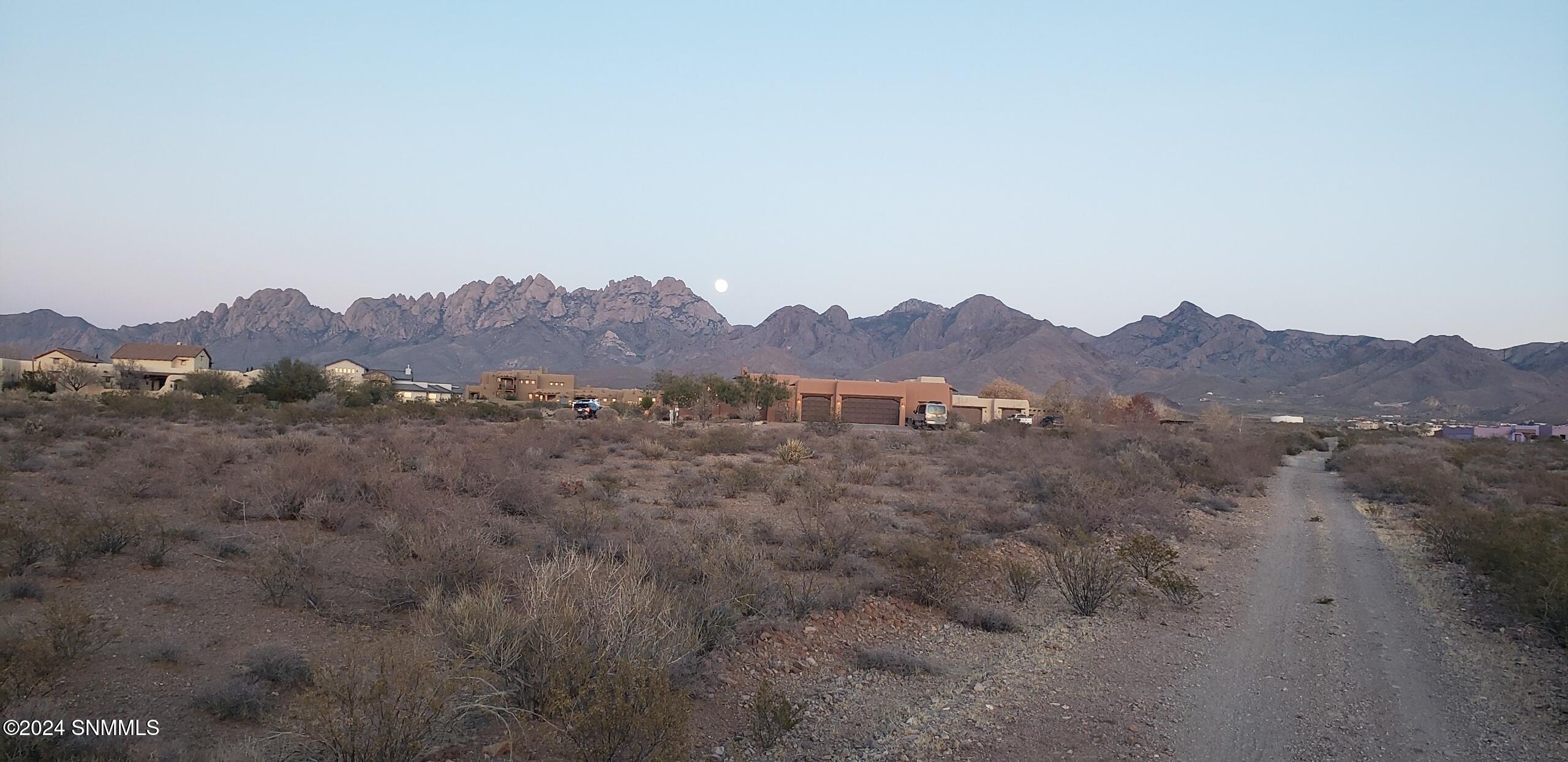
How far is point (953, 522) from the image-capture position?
16.2 meters

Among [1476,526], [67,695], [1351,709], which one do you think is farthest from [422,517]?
[1476,526]

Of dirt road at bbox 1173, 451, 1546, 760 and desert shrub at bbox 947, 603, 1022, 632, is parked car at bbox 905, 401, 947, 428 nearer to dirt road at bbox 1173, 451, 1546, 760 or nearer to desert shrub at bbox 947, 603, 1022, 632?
dirt road at bbox 1173, 451, 1546, 760

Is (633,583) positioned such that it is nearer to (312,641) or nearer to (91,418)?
(312,641)

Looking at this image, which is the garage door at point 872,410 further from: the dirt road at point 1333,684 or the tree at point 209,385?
the dirt road at point 1333,684

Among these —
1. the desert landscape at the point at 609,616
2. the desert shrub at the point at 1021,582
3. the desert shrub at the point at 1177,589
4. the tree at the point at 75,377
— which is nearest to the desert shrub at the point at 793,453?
the desert landscape at the point at 609,616

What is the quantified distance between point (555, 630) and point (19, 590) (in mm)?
6332

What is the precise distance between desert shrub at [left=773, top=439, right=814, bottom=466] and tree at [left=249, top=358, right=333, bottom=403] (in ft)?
118

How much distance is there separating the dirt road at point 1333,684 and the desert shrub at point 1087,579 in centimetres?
143

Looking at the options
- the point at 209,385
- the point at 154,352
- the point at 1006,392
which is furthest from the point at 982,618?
the point at 154,352

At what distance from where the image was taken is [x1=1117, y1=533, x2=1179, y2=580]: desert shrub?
490 inches

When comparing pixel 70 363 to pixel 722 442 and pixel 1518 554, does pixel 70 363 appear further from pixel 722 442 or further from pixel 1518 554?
pixel 1518 554

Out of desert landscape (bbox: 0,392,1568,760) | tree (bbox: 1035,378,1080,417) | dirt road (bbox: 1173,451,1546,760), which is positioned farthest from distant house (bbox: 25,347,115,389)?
dirt road (bbox: 1173,451,1546,760)

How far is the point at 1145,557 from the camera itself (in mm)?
12578

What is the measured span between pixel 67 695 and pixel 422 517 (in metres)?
5.84
